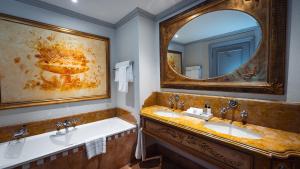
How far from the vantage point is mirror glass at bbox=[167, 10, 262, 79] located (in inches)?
53.9

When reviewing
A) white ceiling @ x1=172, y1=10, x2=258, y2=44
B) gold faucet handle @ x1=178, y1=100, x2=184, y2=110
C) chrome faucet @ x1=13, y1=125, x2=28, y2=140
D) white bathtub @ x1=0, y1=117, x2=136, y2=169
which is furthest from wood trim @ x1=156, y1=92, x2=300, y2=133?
chrome faucet @ x1=13, y1=125, x2=28, y2=140

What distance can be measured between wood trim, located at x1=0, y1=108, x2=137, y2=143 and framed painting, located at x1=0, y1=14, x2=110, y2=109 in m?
0.27

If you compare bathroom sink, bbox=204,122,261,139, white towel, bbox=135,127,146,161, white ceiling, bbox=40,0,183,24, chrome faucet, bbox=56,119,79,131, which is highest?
white ceiling, bbox=40,0,183,24

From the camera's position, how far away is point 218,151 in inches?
43.4

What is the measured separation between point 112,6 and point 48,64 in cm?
123

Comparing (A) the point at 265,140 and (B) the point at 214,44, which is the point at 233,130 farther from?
(B) the point at 214,44

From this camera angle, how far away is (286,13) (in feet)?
3.72

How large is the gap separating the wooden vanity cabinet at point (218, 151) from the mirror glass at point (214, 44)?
80 centimetres

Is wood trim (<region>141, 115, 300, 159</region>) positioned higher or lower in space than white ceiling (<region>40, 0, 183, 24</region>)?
lower

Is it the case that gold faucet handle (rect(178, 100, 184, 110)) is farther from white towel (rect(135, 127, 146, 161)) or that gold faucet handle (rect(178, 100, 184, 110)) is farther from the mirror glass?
white towel (rect(135, 127, 146, 161))

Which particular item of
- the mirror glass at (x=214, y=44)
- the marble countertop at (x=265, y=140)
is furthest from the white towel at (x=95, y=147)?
the mirror glass at (x=214, y=44)

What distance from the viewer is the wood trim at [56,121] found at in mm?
1619

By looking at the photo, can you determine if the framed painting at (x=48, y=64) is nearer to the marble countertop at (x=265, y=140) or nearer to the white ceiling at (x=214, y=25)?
the white ceiling at (x=214, y=25)

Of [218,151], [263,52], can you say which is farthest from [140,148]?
[263,52]
